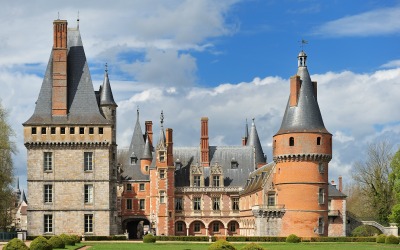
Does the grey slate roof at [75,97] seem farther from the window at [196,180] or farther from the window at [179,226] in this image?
the window at [179,226]

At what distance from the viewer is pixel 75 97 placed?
211 feet

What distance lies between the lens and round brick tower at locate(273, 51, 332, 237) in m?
63.6

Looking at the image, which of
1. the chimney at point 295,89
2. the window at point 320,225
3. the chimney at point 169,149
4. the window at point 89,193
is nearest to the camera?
the window at point 89,193

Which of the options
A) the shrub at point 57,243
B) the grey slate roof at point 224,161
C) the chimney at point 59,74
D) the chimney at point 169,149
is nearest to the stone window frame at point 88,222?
the chimney at point 59,74

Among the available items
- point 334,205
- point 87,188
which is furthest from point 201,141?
point 87,188

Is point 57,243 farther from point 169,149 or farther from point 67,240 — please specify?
point 169,149

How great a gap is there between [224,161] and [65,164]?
24.7 metres

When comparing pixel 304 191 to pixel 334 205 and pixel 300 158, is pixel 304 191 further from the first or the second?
pixel 334 205

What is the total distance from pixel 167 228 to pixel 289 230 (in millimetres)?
18018

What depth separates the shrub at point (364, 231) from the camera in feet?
246

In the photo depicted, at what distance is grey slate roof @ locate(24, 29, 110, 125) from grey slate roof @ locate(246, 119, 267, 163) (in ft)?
82.7

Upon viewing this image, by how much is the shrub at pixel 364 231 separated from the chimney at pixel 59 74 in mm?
30534

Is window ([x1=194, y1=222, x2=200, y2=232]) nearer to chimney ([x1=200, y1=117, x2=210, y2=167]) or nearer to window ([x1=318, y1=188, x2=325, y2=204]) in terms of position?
chimney ([x1=200, y1=117, x2=210, y2=167])

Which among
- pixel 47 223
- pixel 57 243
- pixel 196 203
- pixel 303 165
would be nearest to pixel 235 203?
pixel 196 203
